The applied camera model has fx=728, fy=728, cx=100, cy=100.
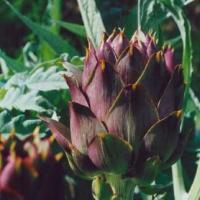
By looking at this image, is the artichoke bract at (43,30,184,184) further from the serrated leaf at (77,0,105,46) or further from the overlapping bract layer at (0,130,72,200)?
the serrated leaf at (77,0,105,46)

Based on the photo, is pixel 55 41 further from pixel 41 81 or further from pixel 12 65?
pixel 41 81

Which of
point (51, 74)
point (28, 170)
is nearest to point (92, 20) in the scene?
point (51, 74)

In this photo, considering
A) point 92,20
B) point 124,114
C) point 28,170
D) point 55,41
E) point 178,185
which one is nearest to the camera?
point 28,170

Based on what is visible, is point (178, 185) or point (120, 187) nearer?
point (120, 187)

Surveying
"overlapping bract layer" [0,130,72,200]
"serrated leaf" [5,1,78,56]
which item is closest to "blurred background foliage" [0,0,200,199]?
"serrated leaf" [5,1,78,56]

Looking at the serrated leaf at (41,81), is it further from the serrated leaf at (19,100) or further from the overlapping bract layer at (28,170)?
the overlapping bract layer at (28,170)

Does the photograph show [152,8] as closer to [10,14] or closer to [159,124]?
[159,124]

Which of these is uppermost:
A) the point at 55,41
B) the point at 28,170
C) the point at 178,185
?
the point at 28,170
